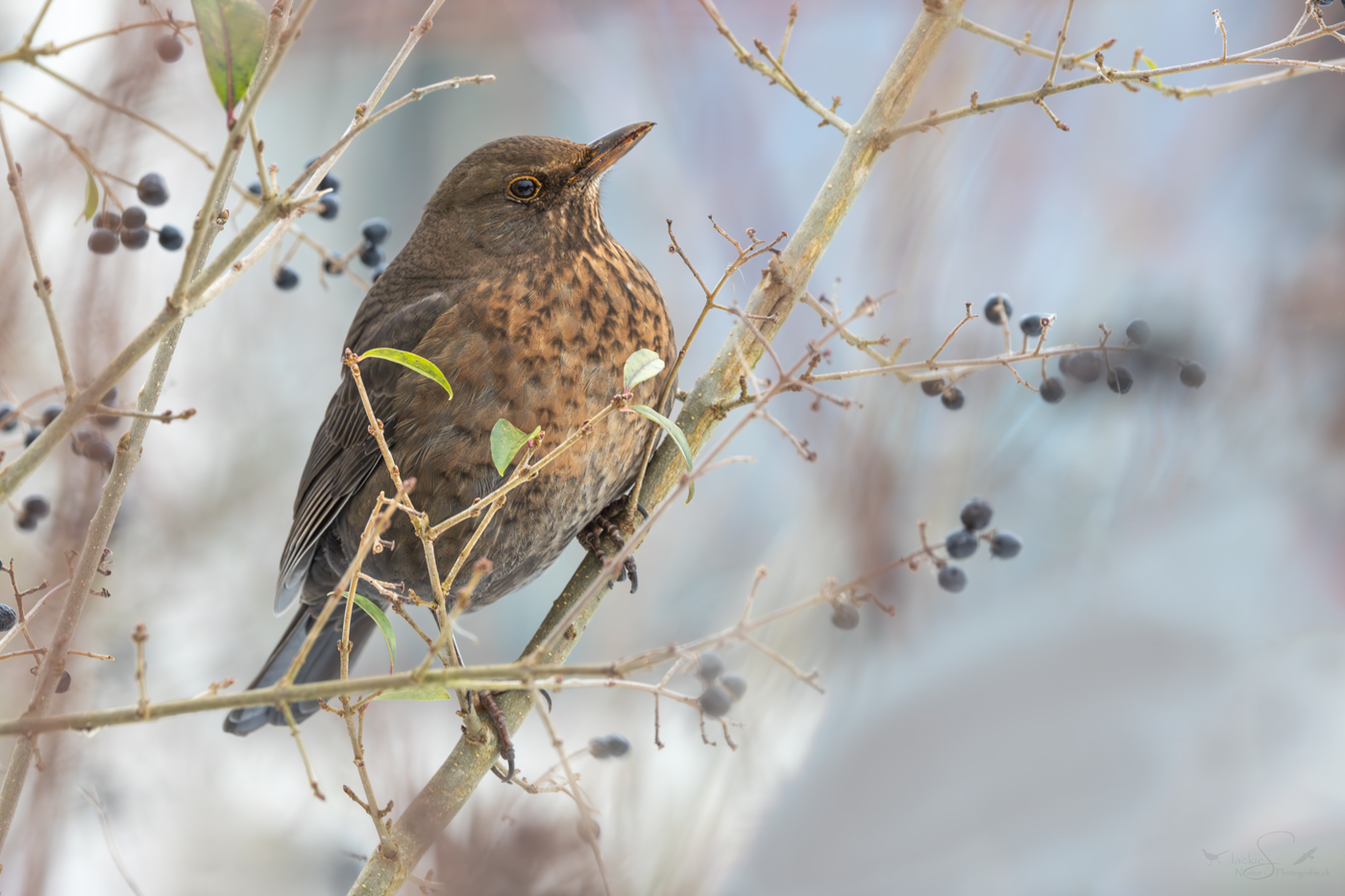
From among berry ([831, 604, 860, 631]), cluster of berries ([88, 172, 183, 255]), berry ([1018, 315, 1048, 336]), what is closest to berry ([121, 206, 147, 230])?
cluster of berries ([88, 172, 183, 255])

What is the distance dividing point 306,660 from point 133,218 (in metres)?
1.09

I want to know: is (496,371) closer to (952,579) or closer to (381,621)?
(381,621)

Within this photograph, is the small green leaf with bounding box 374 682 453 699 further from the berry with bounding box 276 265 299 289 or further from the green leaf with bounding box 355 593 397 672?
the berry with bounding box 276 265 299 289

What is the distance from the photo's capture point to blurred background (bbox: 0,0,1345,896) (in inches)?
86.7

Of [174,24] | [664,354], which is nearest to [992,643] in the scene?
[664,354]

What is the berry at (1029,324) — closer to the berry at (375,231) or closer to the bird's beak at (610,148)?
the bird's beak at (610,148)

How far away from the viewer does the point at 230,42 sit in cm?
93

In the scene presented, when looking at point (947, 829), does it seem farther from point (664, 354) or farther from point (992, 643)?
point (664, 354)

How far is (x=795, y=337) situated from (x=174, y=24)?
1.79 meters

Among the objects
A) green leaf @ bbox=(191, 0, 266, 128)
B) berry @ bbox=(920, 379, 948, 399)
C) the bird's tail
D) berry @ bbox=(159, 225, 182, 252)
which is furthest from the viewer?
the bird's tail

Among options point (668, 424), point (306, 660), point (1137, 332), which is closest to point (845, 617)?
point (668, 424)

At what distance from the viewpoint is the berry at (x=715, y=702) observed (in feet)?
3.41

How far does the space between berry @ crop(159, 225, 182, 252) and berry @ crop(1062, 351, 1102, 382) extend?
1.31 metres

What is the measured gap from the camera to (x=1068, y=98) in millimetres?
3025
